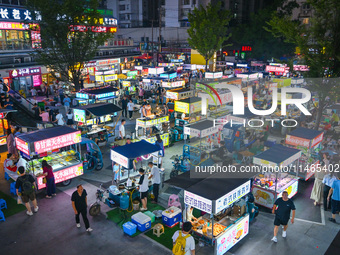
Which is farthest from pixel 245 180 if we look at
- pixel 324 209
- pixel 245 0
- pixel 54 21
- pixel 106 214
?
pixel 245 0

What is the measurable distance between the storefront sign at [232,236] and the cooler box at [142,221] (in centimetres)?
298

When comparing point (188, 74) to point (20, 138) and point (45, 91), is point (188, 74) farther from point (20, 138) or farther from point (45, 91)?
point (20, 138)

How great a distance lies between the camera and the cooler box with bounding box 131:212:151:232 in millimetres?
10914

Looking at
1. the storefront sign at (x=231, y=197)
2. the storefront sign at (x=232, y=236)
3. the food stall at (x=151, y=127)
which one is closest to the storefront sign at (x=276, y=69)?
the food stall at (x=151, y=127)

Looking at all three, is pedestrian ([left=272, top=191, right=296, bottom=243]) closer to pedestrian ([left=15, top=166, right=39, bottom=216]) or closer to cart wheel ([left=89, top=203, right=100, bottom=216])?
cart wheel ([left=89, top=203, right=100, bottom=216])

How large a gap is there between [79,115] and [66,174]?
7376 millimetres

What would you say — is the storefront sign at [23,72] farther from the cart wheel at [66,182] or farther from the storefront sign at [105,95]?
the cart wheel at [66,182]

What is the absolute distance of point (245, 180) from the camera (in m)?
10.2

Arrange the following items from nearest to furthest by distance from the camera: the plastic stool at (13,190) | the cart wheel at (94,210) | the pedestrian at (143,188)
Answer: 1. the cart wheel at (94,210)
2. the pedestrian at (143,188)
3. the plastic stool at (13,190)

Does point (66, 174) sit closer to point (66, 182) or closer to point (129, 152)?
point (66, 182)

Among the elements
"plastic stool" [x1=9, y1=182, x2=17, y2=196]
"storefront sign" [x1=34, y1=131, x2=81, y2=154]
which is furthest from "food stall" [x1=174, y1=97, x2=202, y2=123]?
"plastic stool" [x1=9, y1=182, x2=17, y2=196]

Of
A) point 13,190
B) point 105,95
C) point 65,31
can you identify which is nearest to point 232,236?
point 13,190

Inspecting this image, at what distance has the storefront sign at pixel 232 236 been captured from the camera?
9305 millimetres

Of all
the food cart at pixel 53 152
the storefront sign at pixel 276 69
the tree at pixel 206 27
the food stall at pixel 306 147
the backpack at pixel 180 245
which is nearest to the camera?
the backpack at pixel 180 245
